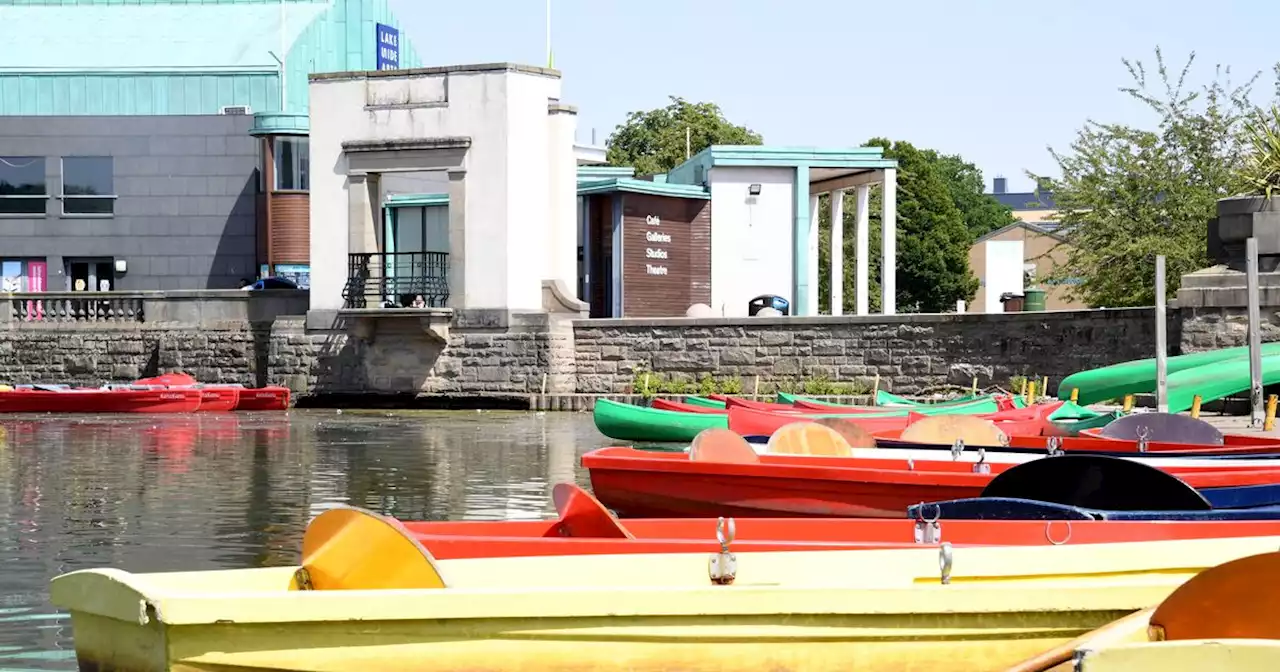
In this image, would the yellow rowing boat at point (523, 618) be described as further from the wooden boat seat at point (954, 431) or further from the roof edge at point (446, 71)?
the roof edge at point (446, 71)

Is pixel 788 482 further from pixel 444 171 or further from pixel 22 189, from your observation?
pixel 22 189

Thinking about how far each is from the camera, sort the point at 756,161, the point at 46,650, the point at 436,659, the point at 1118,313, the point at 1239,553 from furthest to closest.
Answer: the point at 756,161
the point at 1118,313
the point at 46,650
the point at 1239,553
the point at 436,659

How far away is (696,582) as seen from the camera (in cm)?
728

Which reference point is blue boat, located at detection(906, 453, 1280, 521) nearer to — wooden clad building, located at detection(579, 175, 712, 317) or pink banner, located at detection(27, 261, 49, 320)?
wooden clad building, located at detection(579, 175, 712, 317)

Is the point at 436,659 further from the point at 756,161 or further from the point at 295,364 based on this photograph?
the point at 756,161

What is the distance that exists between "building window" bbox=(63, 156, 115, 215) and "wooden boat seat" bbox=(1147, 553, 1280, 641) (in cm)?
4550

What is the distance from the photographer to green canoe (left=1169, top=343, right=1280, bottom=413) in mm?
18922

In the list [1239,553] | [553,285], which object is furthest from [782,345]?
[1239,553]

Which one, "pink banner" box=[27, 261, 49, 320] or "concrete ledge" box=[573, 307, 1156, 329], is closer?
"concrete ledge" box=[573, 307, 1156, 329]

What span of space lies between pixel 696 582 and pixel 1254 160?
1789 centimetres

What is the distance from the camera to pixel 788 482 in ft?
39.1

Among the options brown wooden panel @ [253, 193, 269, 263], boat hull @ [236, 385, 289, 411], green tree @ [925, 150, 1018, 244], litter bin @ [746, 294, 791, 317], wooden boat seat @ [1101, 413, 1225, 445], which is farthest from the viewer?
green tree @ [925, 150, 1018, 244]

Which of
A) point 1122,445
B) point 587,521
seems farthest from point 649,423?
point 587,521

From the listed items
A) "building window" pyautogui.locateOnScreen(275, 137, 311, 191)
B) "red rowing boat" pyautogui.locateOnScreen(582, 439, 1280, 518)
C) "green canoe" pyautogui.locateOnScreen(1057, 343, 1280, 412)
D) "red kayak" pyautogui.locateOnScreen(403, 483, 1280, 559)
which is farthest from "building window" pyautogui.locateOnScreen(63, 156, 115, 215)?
"red kayak" pyautogui.locateOnScreen(403, 483, 1280, 559)
